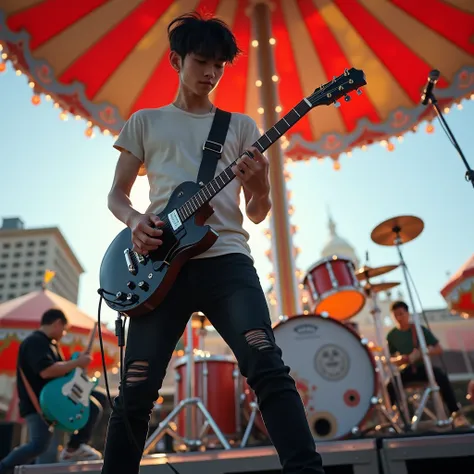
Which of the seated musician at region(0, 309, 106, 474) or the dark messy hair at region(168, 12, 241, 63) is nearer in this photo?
the dark messy hair at region(168, 12, 241, 63)

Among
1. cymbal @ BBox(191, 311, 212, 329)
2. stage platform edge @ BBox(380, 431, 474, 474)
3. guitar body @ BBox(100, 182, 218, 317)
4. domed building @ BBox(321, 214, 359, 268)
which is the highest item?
domed building @ BBox(321, 214, 359, 268)

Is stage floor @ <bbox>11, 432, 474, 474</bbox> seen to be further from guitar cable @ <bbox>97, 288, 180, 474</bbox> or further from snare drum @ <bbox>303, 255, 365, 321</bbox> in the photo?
snare drum @ <bbox>303, 255, 365, 321</bbox>

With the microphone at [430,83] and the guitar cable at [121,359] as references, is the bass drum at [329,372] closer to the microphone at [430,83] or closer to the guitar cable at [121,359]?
the microphone at [430,83]

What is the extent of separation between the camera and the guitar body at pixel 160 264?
1.60 metres

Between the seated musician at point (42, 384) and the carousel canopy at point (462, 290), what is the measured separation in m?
5.02

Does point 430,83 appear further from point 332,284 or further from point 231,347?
point 332,284

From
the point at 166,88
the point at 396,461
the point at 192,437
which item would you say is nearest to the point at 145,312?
the point at 396,461

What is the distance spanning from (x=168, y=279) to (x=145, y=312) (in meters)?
0.14

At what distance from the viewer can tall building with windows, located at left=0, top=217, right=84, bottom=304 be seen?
56219 mm

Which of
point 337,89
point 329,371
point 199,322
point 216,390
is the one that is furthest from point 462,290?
point 337,89

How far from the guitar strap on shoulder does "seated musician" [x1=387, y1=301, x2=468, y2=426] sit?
4239 mm

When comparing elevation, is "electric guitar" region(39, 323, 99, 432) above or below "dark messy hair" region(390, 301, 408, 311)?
below

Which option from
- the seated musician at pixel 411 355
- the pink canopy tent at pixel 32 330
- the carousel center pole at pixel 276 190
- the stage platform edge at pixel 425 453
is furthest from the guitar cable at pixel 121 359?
the pink canopy tent at pixel 32 330

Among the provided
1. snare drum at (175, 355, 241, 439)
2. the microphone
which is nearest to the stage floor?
the microphone
